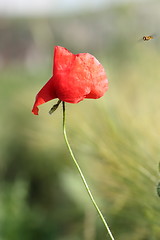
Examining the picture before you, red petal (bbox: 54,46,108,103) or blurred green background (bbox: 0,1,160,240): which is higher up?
red petal (bbox: 54,46,108,103)

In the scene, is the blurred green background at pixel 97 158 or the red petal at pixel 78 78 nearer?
the red petal at pixel 78 78

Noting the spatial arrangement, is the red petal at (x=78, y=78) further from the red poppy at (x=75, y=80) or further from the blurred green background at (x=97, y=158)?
the blurred green background at (x=97, y=158)

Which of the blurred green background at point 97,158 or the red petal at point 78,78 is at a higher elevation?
the red petal at point 78,78

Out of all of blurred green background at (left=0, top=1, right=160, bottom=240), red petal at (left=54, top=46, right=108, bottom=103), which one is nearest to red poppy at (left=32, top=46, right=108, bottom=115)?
red petal at (left=54, top=46, right=108, bottom=103)

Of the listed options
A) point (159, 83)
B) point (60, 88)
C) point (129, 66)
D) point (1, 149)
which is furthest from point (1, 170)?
point (60, 88)

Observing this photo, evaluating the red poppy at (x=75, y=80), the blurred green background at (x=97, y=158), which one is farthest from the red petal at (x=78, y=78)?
the blurred green background at (x=97, y=158)

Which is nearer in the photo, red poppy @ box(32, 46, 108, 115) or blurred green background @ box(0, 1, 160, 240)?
red poppy @ box(32, 46, 108, 115)

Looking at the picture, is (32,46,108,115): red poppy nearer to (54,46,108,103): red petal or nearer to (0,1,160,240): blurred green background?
(54,46,108,103): red petal
